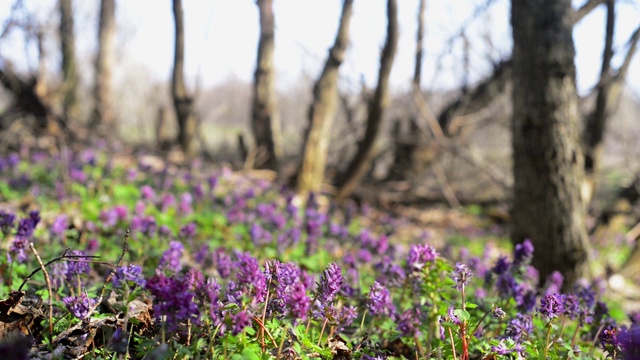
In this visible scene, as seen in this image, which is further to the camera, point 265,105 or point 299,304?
point 265,105

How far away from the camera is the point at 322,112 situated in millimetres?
9391

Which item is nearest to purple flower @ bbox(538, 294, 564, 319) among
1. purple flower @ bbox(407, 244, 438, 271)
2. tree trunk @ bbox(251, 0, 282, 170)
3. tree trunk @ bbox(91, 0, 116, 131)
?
purple flower @ bbox(407, 244, 438, 271)

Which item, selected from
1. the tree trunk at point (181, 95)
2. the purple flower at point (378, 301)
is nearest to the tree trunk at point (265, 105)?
the tree trunk at point (181, 95)

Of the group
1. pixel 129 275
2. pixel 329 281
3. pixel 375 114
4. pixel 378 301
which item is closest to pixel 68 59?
pixel 375 114

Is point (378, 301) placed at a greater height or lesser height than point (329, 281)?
lesser

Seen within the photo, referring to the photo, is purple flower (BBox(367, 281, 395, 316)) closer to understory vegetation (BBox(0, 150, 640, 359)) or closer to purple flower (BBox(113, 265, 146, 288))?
understory vegetation (BBox(0, 150, 640, 359))

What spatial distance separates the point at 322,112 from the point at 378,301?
710cm

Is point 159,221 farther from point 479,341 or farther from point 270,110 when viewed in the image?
point 270,110

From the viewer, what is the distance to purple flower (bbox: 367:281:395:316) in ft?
8.00

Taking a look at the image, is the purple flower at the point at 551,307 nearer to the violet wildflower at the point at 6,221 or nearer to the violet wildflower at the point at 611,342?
the violet wildflower at the point at 611,342

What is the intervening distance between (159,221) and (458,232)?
5916 millimetres

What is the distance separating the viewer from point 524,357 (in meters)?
2.30

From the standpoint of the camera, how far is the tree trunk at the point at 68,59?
1204cm

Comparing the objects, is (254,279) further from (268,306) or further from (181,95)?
(181,95)
